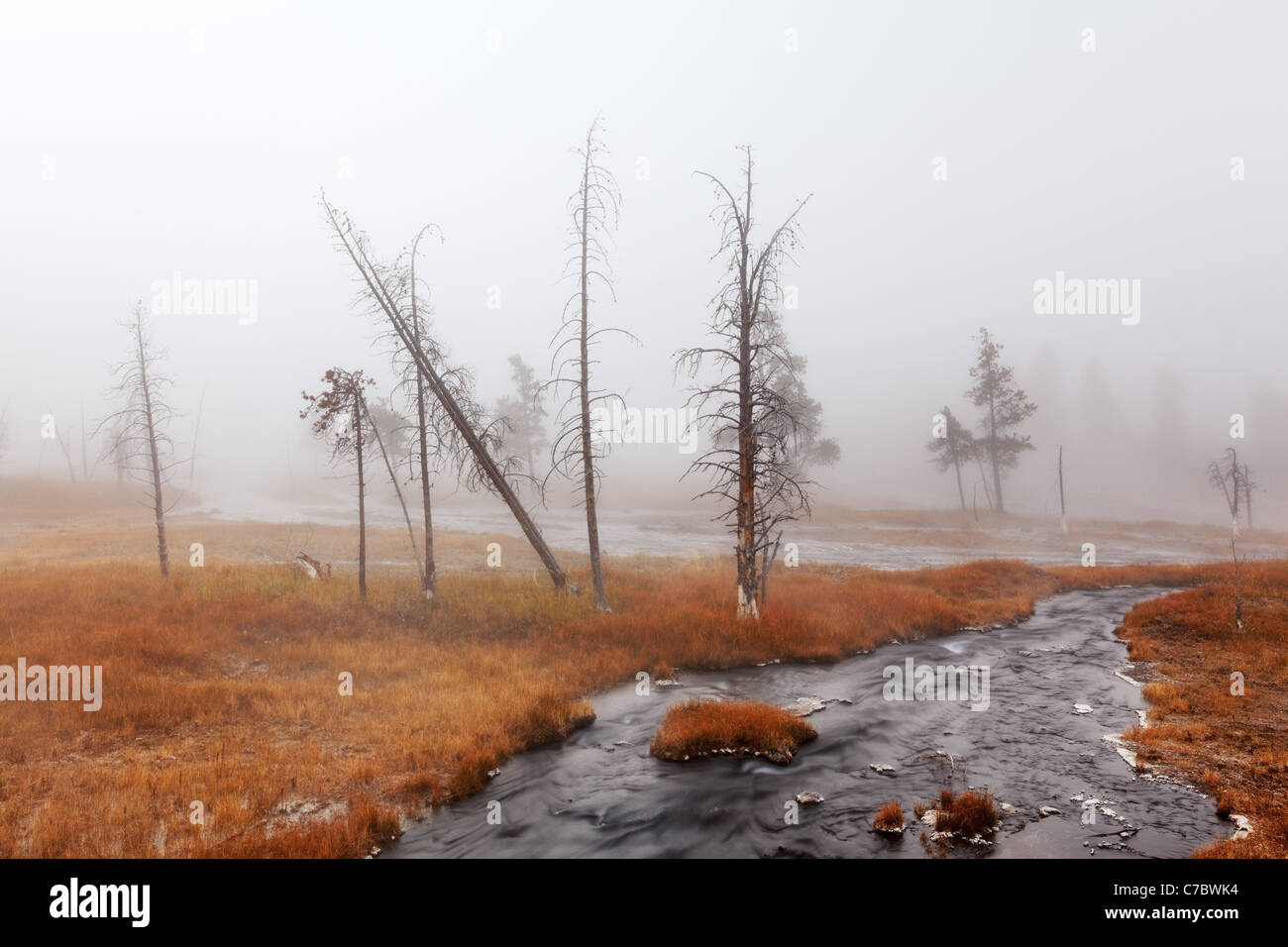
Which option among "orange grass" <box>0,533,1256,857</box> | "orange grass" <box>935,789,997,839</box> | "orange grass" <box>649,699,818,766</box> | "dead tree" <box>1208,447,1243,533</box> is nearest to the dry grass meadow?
"orange grass" <box>0,533,1256,857</box>

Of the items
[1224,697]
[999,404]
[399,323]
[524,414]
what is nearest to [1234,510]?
[1224,697]

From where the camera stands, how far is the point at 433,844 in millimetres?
8016

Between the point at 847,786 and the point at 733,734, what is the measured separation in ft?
7.24

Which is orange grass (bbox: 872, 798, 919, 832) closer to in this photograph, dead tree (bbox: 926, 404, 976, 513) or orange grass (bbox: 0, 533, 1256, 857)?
orange grass (bbox: 0, 533, 1256, 857)

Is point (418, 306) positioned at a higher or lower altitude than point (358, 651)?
higher

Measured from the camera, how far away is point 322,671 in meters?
14.7

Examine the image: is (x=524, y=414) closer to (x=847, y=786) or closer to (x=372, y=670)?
(x=372, y=670)

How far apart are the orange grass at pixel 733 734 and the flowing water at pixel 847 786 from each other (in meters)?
0.25

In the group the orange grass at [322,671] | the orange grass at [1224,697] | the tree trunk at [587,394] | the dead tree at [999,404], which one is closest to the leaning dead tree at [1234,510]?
the orange grass at [1224,697]
